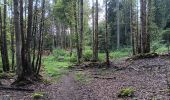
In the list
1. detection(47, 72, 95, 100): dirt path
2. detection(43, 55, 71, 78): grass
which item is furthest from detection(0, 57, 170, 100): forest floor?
detection(43, 55, 71, 78): grass

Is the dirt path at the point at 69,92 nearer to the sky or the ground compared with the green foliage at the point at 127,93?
nearer to the ground

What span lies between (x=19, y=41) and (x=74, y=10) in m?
18.7

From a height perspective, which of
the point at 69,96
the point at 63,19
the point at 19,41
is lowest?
the point at 69,96

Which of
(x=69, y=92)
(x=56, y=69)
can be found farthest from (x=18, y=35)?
(x=56, y=69)

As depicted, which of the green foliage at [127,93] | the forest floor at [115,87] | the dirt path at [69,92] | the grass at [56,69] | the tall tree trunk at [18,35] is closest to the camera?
the green foliage at [127,93]

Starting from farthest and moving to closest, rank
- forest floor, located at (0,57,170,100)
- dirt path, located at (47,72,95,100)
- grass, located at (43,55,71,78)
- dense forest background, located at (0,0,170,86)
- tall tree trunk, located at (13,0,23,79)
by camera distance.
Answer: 1. grass, located at (43,55,71,78)
2. dense forest background, located at (0,0,170,86)
3. tall tree trunk, located at (13,0,23,79)
4. dirt path, located at (47,72,95,100)
5. forest floor, located at (0,57,170,100)

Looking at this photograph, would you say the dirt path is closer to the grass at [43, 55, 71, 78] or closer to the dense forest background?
the dense forest background

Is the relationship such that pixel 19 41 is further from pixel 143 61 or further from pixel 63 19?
pixel 63 19

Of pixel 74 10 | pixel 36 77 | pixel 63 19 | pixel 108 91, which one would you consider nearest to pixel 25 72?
pixel 36 77

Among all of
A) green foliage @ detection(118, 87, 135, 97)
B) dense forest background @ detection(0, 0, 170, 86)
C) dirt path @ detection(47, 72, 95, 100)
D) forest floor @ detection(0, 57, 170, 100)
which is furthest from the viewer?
dense forest background @ detection(0, 0, 170, 86)

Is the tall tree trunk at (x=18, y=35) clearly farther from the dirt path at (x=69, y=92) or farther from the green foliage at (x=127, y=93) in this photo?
the green foliage at (x=127, y=93)

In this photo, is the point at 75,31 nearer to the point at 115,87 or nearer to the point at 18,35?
the point at 18,35

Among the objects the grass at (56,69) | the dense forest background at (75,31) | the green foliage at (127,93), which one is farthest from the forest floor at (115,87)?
the grass at (56,69)

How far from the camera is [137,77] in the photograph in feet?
50.0
